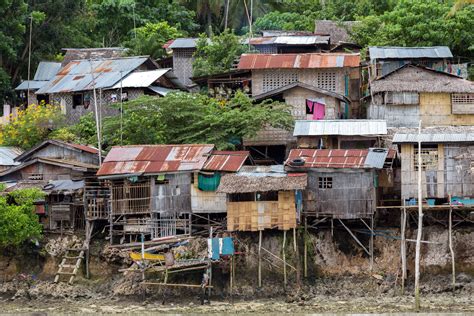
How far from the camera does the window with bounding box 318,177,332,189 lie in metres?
38.6

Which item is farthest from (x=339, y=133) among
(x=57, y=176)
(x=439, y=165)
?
(x=57, y=176)

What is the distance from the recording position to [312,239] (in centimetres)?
3884

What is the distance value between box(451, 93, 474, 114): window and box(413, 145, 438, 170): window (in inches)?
230

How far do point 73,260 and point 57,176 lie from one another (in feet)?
13.6

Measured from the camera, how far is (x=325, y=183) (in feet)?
127

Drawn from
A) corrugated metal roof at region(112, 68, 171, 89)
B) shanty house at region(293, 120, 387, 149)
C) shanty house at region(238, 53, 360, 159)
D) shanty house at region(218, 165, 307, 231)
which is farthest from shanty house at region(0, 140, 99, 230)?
shanty house at region(293, 120, 387, 149)

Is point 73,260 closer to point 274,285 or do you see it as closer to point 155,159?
point 155,159

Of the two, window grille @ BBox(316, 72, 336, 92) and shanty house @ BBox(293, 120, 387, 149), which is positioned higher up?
window grille @ BBox(316, 72, 336, 92)

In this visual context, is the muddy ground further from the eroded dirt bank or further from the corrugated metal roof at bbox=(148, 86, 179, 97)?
the corrugated metal roof at bbox=(148, 86, 179, 97)

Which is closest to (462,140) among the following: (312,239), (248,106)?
(312,239)

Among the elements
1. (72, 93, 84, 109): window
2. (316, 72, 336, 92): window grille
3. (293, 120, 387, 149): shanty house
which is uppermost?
(316, 72, 336, 92): window grille

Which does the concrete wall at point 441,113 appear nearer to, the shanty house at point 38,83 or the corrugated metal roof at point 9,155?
the corrugated metal roof at point 9,155

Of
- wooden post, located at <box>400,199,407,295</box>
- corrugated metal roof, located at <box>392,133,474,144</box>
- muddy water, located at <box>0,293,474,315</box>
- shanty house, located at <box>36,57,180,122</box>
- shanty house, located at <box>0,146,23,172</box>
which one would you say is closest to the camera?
muddy water, located at <box>0,293,474,315</box>

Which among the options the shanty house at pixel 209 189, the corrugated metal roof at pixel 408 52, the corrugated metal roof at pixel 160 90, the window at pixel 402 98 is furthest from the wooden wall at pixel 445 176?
the corrugated metal roof at pixel 160 90
